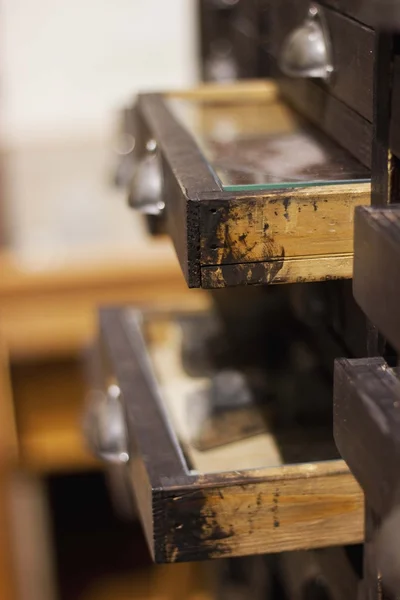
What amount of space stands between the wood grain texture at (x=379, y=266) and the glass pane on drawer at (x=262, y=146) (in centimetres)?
11

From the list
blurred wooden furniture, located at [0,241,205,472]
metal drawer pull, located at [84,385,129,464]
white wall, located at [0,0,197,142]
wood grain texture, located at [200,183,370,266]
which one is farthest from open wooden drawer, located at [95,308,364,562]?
white wall, located at [0,0,197,142]

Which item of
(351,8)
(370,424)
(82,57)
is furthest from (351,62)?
(82,57)

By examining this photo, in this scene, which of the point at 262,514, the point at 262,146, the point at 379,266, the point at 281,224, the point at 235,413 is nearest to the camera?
the point at 379,266

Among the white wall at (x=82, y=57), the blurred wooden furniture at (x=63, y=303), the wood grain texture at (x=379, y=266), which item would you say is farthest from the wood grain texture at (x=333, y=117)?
the white wall at (x=82, y=57)

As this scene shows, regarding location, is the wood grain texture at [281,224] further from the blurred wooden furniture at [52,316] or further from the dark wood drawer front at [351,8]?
the blurred wooden furniture at [52,316]

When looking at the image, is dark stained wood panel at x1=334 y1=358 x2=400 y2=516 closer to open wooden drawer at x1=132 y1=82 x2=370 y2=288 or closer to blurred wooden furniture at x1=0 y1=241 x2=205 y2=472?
open wooden drawer at x1=132 y1=82 x2=370 y2=288

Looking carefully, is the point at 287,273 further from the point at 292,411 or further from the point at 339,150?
the point at 292,411

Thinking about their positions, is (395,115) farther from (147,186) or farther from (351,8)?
(147,186)

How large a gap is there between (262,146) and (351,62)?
0.18 meters

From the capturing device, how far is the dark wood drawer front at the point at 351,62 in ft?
2.62

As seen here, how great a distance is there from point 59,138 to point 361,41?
6.21 feet

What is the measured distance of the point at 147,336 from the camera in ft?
4.43

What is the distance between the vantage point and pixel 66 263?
222 cm

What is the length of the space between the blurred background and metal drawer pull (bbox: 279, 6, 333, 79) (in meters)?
1.29
